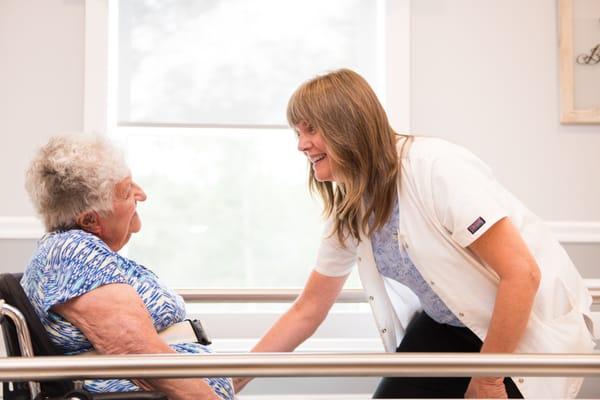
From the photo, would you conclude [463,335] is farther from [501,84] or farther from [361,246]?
[501,84]

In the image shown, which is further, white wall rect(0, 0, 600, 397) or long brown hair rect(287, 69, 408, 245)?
white wall rect(0, 0, 600, 397)

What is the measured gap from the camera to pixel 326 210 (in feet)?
6.24

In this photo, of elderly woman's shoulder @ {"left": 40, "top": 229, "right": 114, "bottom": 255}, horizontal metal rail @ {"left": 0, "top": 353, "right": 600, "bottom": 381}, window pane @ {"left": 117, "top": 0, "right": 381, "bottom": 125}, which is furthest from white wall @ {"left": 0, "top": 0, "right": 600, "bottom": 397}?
horizontal metal rail @ {"left": 0, "top": 353, "right": 600, "bottom": 381}

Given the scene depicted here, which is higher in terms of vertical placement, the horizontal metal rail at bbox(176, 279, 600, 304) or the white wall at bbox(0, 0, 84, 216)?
the white wall at bbox(0, 0, 84, 216)

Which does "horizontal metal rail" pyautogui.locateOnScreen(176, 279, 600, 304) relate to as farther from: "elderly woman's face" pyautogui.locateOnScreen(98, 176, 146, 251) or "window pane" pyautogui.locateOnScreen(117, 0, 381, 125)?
"window pane" pyautogui.locateOnScreen(117, 0, 381, 125)

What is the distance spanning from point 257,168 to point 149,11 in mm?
824

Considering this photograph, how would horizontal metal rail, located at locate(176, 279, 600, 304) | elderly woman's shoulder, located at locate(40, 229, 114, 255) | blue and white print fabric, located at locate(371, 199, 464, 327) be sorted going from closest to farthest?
elderly woman's shoulder, located at locate(40, 229, 114, 255) < blue and white print fabric, located at locate(371, 199, 464, 327) < horizontal metal rail, located at locate(176, 279, 600, 304)

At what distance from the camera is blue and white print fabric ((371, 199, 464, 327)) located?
175 cm

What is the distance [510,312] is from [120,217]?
0.93 meters

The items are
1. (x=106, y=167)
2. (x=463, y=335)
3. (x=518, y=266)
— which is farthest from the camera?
(x=463, y=335)

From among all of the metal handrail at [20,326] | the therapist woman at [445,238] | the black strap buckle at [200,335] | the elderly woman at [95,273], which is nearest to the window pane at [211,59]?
the therapist woman at [445,238]

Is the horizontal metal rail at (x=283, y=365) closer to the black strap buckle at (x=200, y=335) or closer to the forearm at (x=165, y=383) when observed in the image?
the forearm at (x=165, y=383)

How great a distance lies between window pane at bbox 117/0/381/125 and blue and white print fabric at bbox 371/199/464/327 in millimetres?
1337

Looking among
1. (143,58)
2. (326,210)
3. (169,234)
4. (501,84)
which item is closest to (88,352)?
(326,210)
